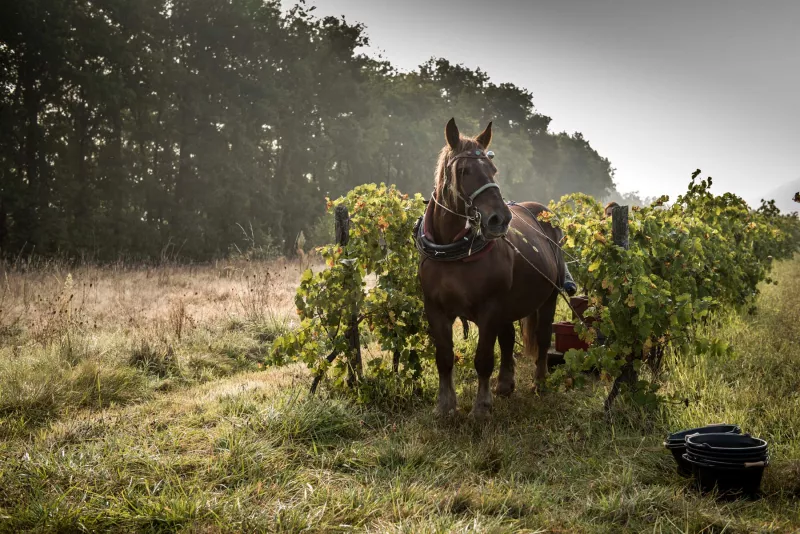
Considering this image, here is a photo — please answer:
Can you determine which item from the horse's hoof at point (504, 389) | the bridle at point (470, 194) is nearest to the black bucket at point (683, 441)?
the horse's hoof at point (504, 389)

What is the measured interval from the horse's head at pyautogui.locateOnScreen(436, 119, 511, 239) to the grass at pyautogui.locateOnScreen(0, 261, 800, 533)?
173 cm

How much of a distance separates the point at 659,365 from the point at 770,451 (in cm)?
192

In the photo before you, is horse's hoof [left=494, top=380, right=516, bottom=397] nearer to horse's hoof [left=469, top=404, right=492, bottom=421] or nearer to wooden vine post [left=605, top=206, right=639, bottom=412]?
horse's hoof [left=469, top=404, right=492, bottom=421]

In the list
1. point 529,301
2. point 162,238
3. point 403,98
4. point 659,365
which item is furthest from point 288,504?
point 403,98

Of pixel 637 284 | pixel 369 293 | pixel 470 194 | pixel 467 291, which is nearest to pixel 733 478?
pixel 637 284

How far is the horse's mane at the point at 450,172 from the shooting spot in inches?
165

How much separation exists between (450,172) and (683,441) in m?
2.62

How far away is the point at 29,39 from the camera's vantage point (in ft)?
56.3

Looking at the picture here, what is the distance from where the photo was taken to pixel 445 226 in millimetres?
4414

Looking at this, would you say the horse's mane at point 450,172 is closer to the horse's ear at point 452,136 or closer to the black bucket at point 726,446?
the horse's ear at point 452,136

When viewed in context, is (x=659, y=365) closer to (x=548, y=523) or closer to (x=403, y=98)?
(x=548, y=523)

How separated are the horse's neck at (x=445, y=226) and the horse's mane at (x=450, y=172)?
12 centimetres

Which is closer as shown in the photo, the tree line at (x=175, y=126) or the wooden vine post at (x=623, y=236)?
the wooden vine post at (x=623, y=236)

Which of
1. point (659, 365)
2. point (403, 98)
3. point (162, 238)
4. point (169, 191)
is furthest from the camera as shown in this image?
point (403, 98)
